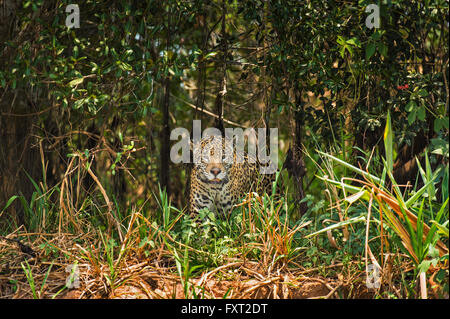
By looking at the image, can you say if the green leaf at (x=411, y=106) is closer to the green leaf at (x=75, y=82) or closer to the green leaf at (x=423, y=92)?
the green leaf at (x=423, y=92)

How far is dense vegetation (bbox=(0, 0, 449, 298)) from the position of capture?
346 cm

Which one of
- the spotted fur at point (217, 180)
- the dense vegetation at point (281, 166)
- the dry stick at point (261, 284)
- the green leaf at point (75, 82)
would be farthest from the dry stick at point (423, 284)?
the green leaf at point (75, 82)

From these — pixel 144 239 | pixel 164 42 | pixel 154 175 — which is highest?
pixel 164 42

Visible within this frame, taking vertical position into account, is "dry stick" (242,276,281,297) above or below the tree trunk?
below

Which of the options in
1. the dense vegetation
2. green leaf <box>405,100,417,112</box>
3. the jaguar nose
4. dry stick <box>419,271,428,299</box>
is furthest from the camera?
the jaguar nose

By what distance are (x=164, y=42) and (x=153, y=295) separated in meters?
2.58

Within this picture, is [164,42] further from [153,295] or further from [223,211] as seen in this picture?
[153,295]

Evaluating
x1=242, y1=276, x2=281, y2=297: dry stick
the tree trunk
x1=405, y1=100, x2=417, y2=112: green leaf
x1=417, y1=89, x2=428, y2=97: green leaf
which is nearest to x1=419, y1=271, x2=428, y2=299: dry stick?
x1=242, y1=276, x2=281, y2=297: dry stick

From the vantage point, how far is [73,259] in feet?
12.4

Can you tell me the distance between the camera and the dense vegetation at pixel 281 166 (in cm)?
346

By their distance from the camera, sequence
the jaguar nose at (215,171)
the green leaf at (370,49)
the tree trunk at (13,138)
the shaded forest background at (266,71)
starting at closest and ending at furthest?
1. the green leaf at (370,49)
2. the shaded forest background at (266,71)
3. the jaguar nose at (215,171)
4. the tree trunk at (13,138)

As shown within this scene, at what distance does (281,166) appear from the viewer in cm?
448

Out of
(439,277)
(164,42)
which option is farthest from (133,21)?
(439,277)

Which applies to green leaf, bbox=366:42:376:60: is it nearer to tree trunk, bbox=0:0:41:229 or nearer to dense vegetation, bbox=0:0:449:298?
dense vegetation, bbox=0:0:449:298
